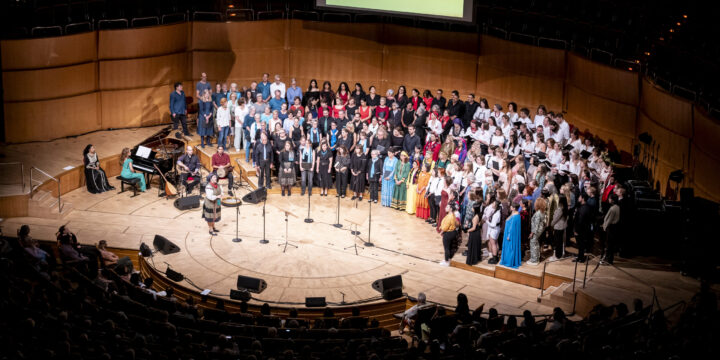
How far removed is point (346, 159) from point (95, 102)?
272 inches

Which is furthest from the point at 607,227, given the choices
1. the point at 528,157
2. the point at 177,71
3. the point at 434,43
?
the point at 177,71

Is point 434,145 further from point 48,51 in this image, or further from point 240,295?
point 48,51

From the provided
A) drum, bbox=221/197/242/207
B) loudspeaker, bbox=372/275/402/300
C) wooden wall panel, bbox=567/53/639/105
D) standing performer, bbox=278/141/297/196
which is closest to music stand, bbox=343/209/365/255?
standing performer, bbox=278/141/297/196

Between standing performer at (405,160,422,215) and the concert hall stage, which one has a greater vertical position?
standing performer at (405,160,422,215)

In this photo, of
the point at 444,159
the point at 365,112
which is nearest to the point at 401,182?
the point at 444,159

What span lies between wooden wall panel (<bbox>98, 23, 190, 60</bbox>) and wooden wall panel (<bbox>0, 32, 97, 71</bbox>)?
1.04ft

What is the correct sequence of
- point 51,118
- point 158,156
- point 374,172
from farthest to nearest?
point 51,118, point 158,156, point 374,172

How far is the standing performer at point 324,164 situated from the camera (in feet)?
55.5

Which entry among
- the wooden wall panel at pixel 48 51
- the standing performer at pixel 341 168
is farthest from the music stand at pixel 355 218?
the wooden wall panel at pixel 48 51

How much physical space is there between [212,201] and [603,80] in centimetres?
891

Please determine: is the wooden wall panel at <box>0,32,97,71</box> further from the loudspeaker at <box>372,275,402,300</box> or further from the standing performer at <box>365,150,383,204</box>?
the loudspeaker at <box>372,275,402,300</box>

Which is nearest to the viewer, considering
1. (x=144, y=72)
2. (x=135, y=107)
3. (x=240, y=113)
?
(x=240, y=113)

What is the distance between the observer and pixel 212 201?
14.9 meters

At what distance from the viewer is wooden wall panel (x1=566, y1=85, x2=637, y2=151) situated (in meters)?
16.9
